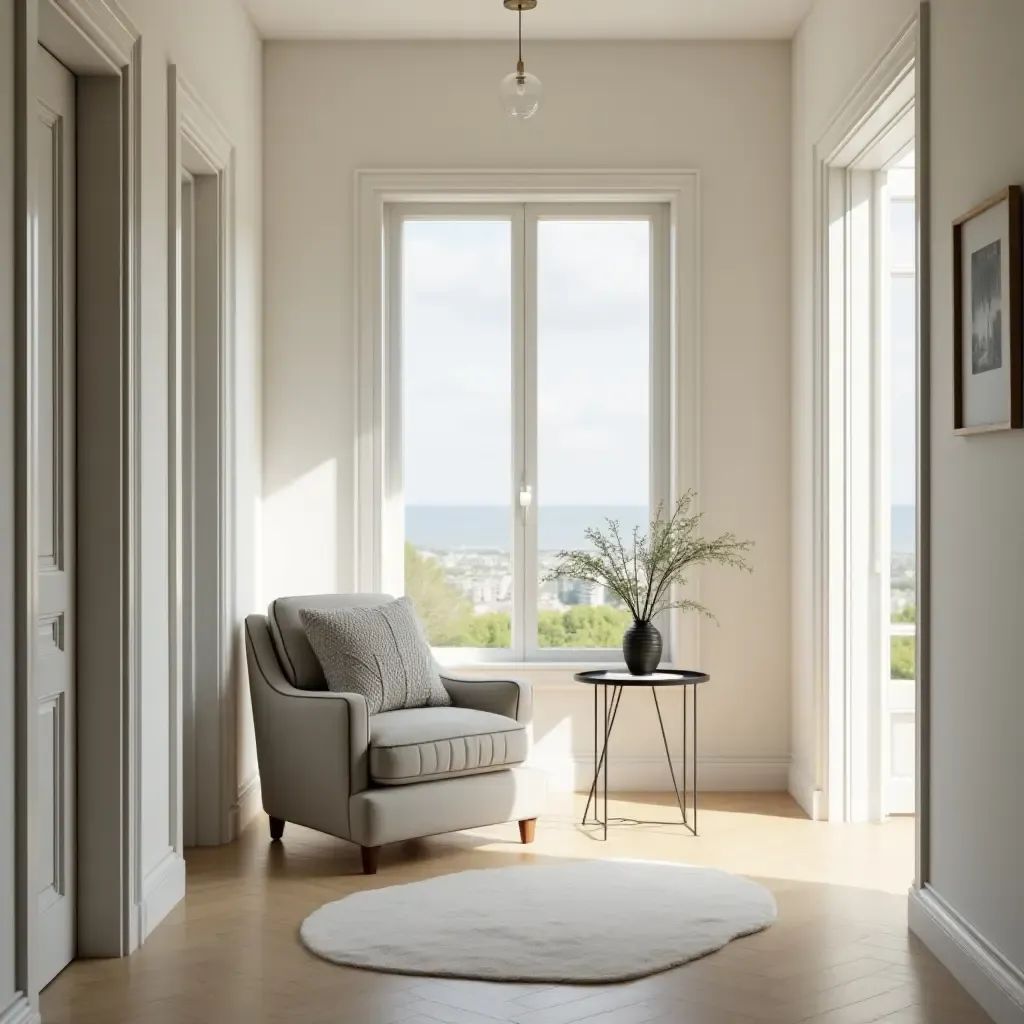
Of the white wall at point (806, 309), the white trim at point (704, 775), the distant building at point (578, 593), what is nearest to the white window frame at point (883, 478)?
the white wall at point (806, 309)

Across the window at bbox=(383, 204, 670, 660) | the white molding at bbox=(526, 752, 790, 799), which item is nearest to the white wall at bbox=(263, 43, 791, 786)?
the white molding at bbox=(526, 752, 790, 799)

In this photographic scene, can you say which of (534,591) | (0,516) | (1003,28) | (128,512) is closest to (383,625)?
(534,591)

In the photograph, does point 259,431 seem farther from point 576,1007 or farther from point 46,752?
point 576,1007

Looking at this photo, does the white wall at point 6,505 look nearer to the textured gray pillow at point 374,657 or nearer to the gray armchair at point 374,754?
the gray armchair at point 374,754

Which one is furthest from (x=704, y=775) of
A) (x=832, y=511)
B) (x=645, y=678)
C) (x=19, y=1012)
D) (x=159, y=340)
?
(x=19, y=1012)

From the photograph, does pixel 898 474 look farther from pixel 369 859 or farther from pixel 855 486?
pixel 369 859

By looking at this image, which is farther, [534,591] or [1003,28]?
[534,591]

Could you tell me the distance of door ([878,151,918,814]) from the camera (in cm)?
491

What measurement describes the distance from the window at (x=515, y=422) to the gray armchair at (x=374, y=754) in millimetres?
814

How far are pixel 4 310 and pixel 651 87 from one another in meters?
3.50

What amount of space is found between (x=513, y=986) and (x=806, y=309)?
300 cm

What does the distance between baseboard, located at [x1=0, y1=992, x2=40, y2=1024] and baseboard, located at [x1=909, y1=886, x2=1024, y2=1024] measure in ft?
6.87

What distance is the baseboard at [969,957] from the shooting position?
2.87 meters

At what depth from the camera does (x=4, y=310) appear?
2660 mm
